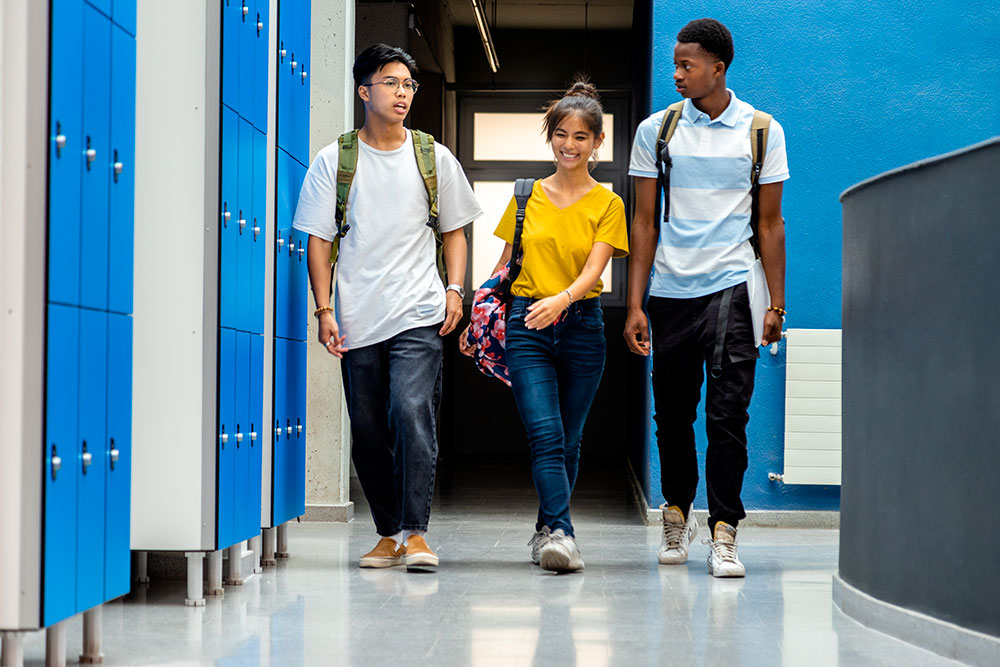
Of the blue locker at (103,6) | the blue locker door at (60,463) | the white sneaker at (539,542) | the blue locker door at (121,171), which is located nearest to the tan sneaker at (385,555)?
the white sneaker at (539,542)

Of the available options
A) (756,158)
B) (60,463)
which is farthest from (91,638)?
(756,158)

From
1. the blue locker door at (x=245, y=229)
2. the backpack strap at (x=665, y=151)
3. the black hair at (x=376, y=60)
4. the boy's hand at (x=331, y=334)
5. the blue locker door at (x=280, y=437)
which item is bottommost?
the blue locker door at (x=280, y=437)

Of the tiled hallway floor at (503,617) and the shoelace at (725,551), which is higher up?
the shoelace at (725,551)

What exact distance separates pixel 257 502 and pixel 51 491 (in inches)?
60.6

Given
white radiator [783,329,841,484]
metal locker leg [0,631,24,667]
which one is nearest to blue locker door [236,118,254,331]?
metal locker leg [0,631,24,667]

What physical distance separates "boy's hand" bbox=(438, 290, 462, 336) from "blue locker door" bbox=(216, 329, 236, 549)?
2.62ft

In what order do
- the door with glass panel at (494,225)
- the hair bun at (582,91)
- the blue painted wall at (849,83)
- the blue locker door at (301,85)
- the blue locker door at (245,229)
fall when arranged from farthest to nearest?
the door with glass panel at (494,225) → the blue painted wall at (849,83) → the blue locker door at (301,85) → the hair bun at (582,91) → the blue locker door at (245,229)

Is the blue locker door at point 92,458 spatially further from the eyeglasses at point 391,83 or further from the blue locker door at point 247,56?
the eyeglasses at point 391,83

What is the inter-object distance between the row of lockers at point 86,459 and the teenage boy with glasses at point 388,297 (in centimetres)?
134

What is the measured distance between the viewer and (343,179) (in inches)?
166

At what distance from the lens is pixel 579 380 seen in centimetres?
423

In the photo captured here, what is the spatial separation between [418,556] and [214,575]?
720mm

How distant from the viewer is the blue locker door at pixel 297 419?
4426mm

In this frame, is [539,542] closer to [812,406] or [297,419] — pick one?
[297,419]
